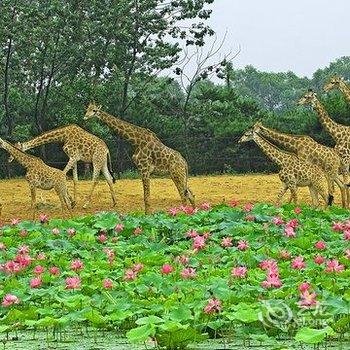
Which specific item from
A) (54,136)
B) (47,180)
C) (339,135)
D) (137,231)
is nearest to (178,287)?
(137,231)

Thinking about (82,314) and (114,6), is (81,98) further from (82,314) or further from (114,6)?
(82,314)

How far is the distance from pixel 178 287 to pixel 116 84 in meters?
23.7

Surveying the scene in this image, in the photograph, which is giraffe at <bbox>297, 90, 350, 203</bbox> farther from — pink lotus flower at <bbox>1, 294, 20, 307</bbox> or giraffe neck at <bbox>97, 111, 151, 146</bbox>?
pink lotus flower at <bbox>1, 294, 20, 307</bbox>

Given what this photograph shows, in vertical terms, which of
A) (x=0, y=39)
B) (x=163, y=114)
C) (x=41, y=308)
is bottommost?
(x=41, y=308)

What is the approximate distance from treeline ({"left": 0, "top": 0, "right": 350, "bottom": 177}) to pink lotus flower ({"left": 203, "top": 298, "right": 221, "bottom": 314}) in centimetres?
2090

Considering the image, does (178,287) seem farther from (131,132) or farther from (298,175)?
(131,132)

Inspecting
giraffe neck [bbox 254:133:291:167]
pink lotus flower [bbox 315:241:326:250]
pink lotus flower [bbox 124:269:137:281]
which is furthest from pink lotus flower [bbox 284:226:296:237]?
giraffe neck [bbox 254:133:291:167]

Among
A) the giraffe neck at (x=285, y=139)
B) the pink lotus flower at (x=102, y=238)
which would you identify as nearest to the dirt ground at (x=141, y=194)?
the giraffe neck at (x=285, y=139)

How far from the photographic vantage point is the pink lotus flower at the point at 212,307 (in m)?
5.16

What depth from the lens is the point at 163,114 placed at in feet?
101

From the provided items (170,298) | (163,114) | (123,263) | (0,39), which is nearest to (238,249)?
(123,263)

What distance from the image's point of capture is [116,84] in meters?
29.4

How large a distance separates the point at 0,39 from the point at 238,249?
20.1 metres

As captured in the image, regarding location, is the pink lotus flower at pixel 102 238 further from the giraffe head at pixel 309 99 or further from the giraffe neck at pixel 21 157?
the giraffe head at pixel 309 99
